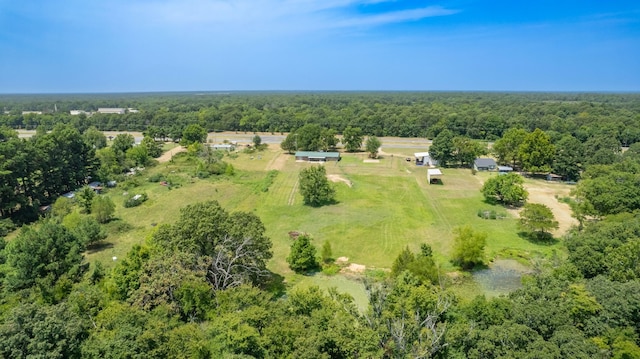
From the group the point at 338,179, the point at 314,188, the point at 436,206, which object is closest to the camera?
the point at 314,188

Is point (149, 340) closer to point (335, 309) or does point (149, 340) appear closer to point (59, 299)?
point (335, 309)

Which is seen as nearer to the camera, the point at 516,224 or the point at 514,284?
the point at 514,284

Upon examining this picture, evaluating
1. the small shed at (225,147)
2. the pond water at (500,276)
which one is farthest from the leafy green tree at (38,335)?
the small shed at (225,147)

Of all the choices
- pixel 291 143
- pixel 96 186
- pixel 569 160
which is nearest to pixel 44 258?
pixel 96 186

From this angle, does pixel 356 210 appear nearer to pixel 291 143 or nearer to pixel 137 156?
pixel 291 143

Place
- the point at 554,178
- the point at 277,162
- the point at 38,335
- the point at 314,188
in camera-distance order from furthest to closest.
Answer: the point at 277,162, the point at 554,178, the point at 314,188, the point at 38,335

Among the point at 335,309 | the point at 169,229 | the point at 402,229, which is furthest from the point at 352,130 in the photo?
the point at 335,309
